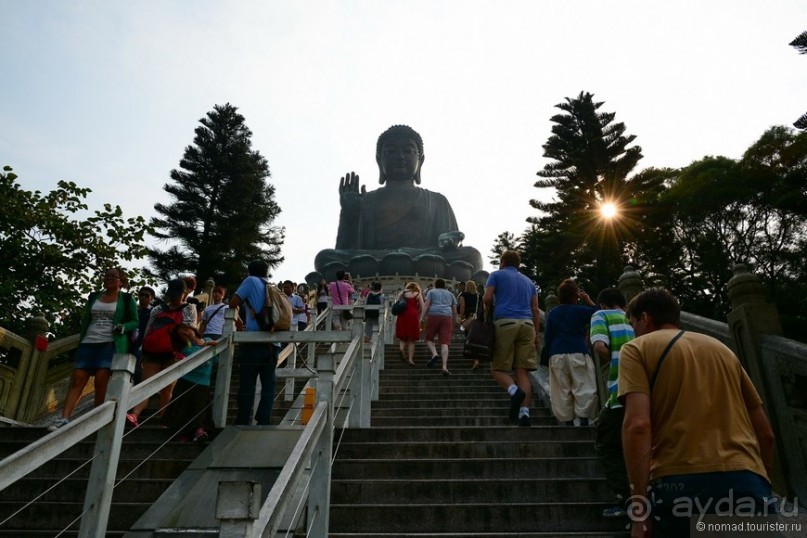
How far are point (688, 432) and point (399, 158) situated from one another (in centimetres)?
2112

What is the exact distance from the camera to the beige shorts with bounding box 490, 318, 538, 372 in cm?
506

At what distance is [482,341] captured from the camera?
5.11m

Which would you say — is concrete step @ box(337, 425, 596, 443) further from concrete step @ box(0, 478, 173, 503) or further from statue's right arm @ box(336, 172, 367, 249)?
statue's right arm @ box(336, 172, 367, 249)

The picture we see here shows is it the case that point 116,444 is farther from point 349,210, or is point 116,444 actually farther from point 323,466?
point 349,210

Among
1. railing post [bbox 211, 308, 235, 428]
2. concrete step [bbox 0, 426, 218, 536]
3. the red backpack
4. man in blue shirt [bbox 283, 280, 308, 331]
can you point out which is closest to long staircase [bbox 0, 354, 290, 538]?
concrete step [bbox 0, 426, 218, 536]

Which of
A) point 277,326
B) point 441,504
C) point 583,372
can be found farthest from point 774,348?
point 277,326

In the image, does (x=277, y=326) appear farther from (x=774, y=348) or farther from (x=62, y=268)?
(x=62, y=268)

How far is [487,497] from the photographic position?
355 centimetres

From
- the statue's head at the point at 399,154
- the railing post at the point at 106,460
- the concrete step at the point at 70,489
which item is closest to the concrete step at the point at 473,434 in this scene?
the concrete step at the point at 70,489

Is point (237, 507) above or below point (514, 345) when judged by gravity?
below

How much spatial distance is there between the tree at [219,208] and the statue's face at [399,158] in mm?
4473

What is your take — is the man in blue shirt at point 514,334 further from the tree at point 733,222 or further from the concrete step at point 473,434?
the tree at point 733,222

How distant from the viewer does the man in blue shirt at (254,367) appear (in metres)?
4.47

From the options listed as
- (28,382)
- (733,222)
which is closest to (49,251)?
(28,382)
